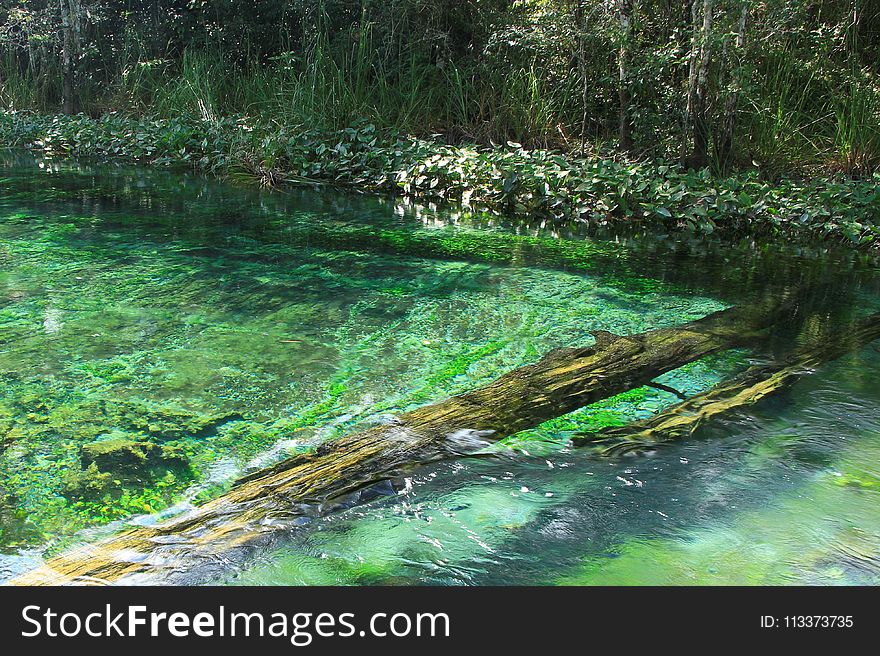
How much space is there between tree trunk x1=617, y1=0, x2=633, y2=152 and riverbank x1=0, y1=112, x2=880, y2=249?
51cm

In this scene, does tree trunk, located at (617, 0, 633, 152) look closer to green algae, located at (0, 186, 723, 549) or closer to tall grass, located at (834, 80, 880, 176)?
tall grass, located at (834, 80, 880, 176)

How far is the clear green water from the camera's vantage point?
189 centimetres

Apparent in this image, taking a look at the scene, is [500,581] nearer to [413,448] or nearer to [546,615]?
[546,615]

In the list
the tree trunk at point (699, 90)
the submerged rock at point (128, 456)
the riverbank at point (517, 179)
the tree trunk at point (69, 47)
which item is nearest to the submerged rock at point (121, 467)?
the submerged rock at point (128, 456)

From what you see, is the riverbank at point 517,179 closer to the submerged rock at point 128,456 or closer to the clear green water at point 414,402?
the clear green water at point 414,402

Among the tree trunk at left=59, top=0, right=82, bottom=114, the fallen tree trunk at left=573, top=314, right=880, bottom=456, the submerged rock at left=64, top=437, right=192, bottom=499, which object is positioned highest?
the tree trunk at left=59, top=0, right=82, bottom=114

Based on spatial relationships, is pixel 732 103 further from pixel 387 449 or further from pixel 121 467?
pixel 121 467

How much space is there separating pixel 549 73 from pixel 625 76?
106cm

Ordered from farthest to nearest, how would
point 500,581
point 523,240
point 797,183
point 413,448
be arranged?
1. point 797,183
2. point 523,240
3. point 413,448
4. point 500,581

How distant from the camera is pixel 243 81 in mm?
9484

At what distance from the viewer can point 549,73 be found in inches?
305

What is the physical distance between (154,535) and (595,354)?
1774mm

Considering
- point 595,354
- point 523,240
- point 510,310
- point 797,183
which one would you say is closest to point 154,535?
point 595,354

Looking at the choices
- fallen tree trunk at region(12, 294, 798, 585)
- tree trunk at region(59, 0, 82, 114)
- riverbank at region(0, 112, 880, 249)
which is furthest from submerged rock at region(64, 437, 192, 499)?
tree trunk at region(59, 0, 82, 114)
